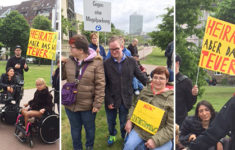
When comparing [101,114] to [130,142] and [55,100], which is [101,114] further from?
[130,142]

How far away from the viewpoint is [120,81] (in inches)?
92.4

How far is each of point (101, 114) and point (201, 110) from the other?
206 cm

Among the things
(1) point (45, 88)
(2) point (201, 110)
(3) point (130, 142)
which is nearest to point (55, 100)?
(1) point (45, 88)

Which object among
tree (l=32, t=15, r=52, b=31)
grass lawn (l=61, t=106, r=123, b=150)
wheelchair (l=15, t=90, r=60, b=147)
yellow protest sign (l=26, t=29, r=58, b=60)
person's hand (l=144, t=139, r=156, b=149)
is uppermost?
tree (l=32, t=15, r=52, b=31)

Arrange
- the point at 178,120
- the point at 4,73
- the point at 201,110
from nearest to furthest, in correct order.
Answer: the point at 201,110
the point at 178,120
the point at 4,73

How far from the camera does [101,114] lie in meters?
3.85

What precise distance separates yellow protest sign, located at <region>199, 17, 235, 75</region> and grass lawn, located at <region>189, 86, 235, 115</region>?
474mm

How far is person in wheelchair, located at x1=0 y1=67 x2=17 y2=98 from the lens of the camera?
3.60 m

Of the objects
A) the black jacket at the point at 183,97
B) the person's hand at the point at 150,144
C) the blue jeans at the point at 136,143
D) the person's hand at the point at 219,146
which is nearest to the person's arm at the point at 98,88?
the blue jeans at the point at 136,143

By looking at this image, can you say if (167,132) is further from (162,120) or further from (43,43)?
(43,43)

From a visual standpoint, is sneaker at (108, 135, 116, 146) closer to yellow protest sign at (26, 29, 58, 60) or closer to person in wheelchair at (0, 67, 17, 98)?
yellow protest sign at (26, 29, 58, 60)

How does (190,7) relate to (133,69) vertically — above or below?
above

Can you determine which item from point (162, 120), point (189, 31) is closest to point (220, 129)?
point (162, 120)

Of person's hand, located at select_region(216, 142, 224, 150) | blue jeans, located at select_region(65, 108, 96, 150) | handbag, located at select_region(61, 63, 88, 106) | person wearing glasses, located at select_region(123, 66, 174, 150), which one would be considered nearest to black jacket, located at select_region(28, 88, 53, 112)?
blue jeans, located at select_region(65, 108, 96, 150)
